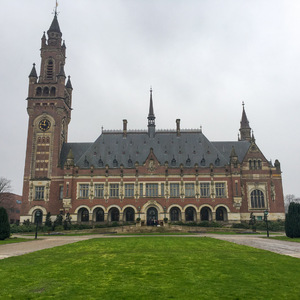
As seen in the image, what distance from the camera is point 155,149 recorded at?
6694 centimetres

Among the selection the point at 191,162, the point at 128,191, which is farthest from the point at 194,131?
the point at 128,191

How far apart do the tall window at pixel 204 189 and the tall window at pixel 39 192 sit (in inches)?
1325

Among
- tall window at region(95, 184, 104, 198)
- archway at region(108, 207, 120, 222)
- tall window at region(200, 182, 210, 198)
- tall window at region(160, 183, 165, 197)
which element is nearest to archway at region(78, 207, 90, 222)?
tall window at region(95, 184, 104, 198)

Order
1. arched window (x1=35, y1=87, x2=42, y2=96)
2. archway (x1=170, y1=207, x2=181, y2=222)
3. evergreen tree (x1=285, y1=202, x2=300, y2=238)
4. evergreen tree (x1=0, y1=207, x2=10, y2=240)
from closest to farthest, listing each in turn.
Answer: evergreen tree (x1=0, y1=207, x2=10, y2=240), evergreen tree (x1=285, y1=202, x2=300, y2=238), archway (x1=170, y1=207, x2=181, y2=222), arched window (x1=35, y1=87, x2=42, y2=96)

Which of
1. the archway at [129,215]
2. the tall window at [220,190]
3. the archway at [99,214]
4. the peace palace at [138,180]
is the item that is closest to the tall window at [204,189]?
the peace palace at [138,180]

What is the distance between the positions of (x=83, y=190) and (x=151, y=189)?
14391mm

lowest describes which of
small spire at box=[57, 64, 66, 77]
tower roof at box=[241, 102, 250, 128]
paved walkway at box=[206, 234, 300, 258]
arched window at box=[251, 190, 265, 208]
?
paved walkway at box=[206, 234, 300, 258]

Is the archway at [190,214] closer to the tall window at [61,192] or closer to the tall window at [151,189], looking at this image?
the tall window at [151,189]

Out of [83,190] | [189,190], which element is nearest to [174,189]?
[189,190]

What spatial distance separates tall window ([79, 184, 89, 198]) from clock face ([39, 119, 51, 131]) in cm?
1561

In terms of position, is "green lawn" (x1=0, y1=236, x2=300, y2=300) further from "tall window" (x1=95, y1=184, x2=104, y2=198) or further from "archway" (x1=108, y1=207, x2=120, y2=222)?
"archway" (x1=108, y1=207, x2=120, y2=222)

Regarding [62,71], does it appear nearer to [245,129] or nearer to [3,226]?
[3,226]

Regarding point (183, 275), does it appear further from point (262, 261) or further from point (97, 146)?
point (97, 146)

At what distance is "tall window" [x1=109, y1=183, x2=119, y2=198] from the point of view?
204 ft
